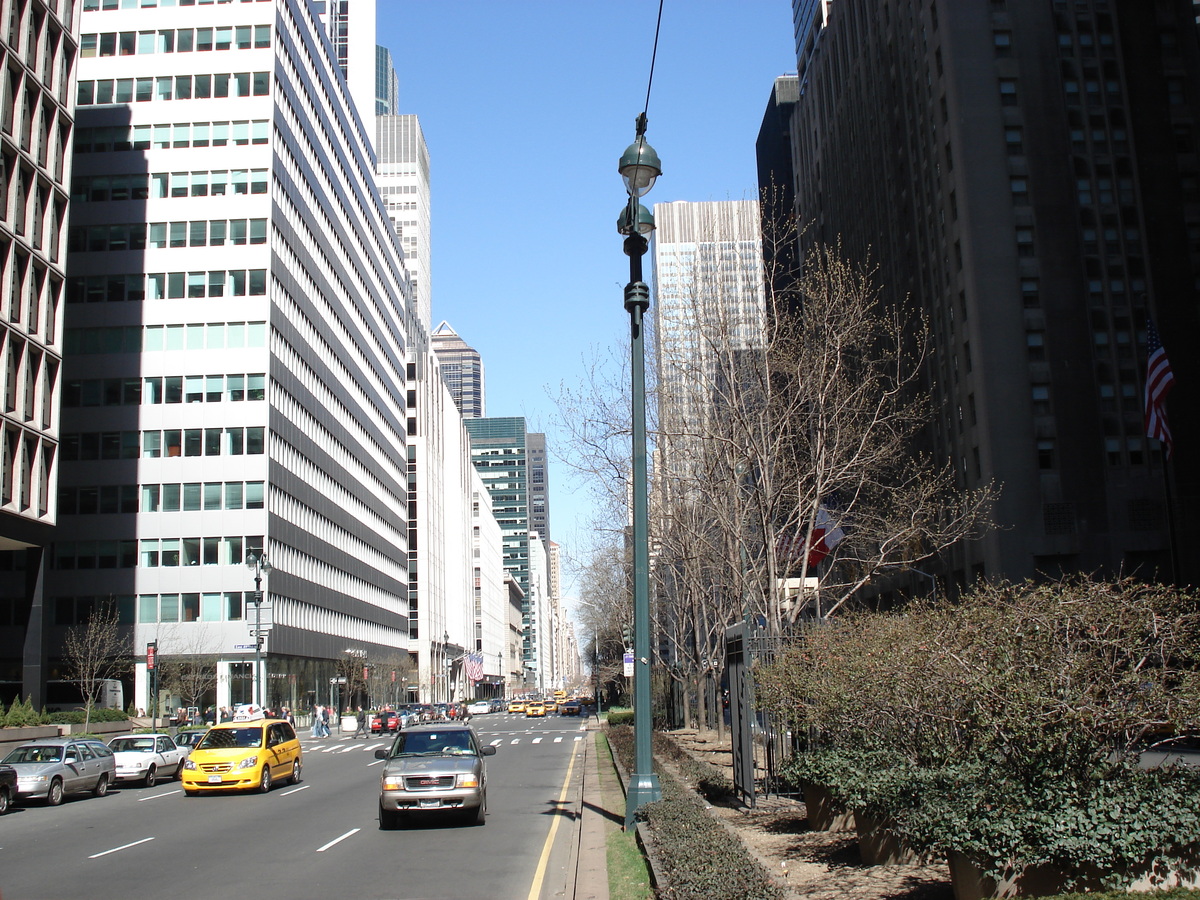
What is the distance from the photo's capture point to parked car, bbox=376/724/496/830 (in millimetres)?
18047

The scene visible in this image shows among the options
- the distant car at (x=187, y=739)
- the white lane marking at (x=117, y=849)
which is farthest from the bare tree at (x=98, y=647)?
the white lane marking at (x=117, y=849)

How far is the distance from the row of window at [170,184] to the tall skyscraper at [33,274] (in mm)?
15961

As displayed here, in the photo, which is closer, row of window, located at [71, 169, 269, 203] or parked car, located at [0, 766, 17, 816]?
parked car, located at [0, 766, 17, 816]

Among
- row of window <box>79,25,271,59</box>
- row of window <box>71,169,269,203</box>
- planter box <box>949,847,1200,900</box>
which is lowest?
planter box <box>949,847,1200,900</box>

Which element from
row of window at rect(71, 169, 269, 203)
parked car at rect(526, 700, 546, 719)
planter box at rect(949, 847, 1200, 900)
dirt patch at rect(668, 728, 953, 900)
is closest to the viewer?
planter box at rect(949, 847, 1200, 900)

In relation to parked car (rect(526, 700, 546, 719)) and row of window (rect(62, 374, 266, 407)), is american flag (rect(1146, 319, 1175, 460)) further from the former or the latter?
parked car (rect(526, 700, 546, 719))

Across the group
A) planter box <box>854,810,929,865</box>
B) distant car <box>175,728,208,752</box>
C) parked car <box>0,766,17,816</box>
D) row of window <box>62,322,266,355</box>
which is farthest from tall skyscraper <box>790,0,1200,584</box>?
planter box <box>854,810,929,865</box>

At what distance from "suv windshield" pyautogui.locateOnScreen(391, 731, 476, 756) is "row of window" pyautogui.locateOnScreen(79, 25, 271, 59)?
198ft

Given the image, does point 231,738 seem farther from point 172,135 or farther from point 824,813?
point 172,135

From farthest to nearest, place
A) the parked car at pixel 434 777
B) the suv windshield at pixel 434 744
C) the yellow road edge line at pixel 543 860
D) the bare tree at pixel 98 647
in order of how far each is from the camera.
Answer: the bare tree at pixel 98 647 → the suv windshield at pixel 434 744 → the parked car at pixel 434 777 → the yellow road edge line at pixel 543 860

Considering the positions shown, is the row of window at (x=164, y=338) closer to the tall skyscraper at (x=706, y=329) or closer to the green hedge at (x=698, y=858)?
the tall skyscraper at (x=706, y=329)

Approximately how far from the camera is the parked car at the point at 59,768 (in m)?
24.6

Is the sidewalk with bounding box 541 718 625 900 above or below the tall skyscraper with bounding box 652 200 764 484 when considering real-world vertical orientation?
below

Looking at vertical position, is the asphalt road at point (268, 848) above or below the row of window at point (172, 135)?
below
